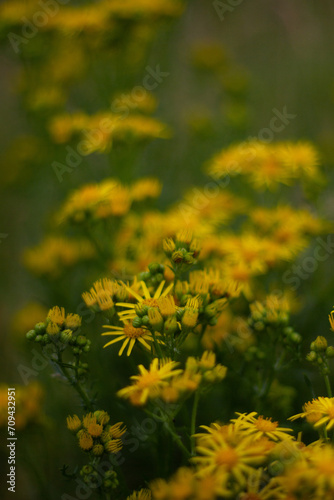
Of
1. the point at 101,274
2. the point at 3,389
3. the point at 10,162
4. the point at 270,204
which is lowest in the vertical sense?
the point at 3,389

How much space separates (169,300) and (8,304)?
9.56 ft

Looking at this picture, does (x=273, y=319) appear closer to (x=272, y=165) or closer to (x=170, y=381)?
(x=170, y=381)

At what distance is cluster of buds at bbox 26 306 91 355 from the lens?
1.73 m

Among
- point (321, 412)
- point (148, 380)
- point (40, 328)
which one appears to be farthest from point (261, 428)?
point (40, 328)

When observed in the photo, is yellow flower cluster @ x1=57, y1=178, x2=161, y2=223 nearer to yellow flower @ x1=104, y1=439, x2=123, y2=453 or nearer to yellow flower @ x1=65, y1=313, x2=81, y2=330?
yellow flower @ x1=65, y1=313, x2=81, y2=330

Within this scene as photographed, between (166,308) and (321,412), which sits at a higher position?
(166,308)

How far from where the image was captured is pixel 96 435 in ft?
5.39

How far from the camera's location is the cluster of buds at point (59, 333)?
173 centimetres

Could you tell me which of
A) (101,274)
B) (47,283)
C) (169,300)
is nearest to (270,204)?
(101,274)

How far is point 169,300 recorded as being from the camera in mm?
1667

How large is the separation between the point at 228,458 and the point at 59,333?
0.77 metres

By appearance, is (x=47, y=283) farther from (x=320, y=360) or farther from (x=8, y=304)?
(x=320, y=360)

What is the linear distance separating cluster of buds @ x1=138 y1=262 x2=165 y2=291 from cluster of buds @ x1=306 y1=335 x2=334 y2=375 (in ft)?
2.12

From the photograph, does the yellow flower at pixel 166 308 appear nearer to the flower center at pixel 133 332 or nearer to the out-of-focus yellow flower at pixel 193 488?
the flower center at pixel 133 332
